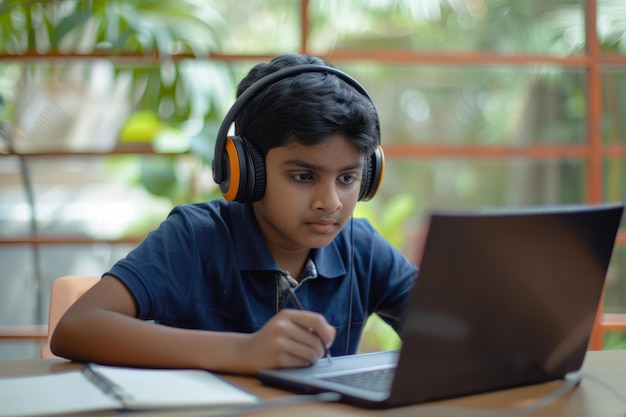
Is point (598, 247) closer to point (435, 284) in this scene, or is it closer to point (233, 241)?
point (435, 284)

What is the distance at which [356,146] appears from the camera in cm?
128

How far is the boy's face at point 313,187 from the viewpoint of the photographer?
4.09ft

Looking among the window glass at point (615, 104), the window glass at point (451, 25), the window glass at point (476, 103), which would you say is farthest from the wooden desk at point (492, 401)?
the window glass at point (476, 103)

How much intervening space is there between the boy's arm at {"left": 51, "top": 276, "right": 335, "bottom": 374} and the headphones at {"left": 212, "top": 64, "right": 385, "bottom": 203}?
25cm

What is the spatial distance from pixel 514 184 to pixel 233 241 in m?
3.83

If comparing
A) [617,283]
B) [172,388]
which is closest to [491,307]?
[172,388]

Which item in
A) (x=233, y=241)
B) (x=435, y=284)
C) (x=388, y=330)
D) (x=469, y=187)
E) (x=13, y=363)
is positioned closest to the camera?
(x=435, y=284)

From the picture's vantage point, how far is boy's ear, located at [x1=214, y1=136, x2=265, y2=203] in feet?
4.03

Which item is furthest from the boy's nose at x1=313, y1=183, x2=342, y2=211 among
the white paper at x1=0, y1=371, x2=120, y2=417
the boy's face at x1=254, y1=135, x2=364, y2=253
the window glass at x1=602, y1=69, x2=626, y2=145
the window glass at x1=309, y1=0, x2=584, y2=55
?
the window glass at x1=602, y1=69, x2=626, y2=145

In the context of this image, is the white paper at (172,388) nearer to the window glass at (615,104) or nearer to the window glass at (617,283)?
the window glass at (617,283)

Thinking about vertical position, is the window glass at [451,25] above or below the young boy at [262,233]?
above

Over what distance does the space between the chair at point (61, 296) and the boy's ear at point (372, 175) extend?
1.67 feet

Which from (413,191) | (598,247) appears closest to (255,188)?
(598,247)

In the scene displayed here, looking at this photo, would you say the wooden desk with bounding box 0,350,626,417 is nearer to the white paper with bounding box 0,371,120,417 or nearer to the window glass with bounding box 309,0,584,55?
the white paper with bounding box 0,371,120,417
